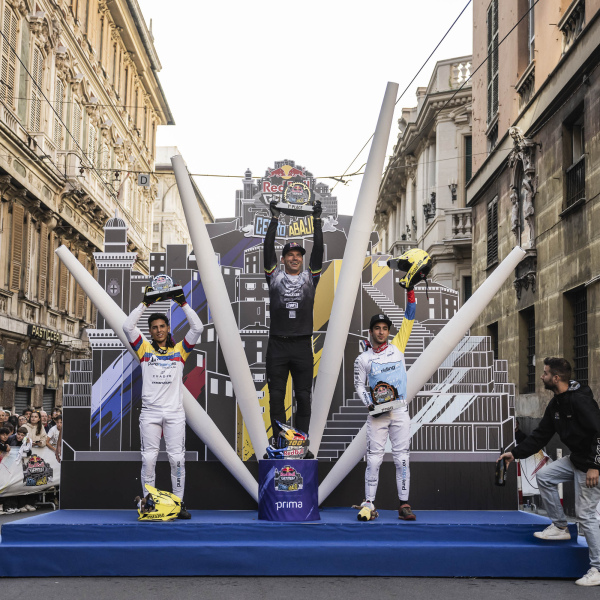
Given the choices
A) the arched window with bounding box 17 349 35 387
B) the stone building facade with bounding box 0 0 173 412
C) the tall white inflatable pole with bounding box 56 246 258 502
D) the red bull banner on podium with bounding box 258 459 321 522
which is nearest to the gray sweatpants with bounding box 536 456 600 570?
the red bull banner on podium with bounding box 258 459 321 522

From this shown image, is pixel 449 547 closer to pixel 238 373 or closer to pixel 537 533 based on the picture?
pixel 537 533

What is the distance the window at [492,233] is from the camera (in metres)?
19.0

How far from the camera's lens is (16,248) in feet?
74.0

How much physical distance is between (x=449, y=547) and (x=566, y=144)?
29.4ft

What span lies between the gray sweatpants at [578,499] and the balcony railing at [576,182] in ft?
23.1

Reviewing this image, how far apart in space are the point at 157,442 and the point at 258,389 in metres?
2.31

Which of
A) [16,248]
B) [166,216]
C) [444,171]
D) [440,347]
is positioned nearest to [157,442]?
[440,347]

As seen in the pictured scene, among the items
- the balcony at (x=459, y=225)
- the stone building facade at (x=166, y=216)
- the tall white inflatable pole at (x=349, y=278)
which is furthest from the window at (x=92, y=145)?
the stone building facade at (x=166, y=216)

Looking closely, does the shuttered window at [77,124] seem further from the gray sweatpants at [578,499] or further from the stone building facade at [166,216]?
the stone building facade at [166,216]

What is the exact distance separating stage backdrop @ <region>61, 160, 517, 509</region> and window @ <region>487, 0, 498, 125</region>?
10183mm

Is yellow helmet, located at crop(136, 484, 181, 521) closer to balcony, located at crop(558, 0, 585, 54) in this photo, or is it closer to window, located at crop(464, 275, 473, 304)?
balcony, located at crop(558, 0, 585, 54)

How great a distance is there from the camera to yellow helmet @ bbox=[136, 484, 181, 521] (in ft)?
25.7

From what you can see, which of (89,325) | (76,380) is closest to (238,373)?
(76,380)

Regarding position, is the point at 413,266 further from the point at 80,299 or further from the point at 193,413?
the point at 80,299
